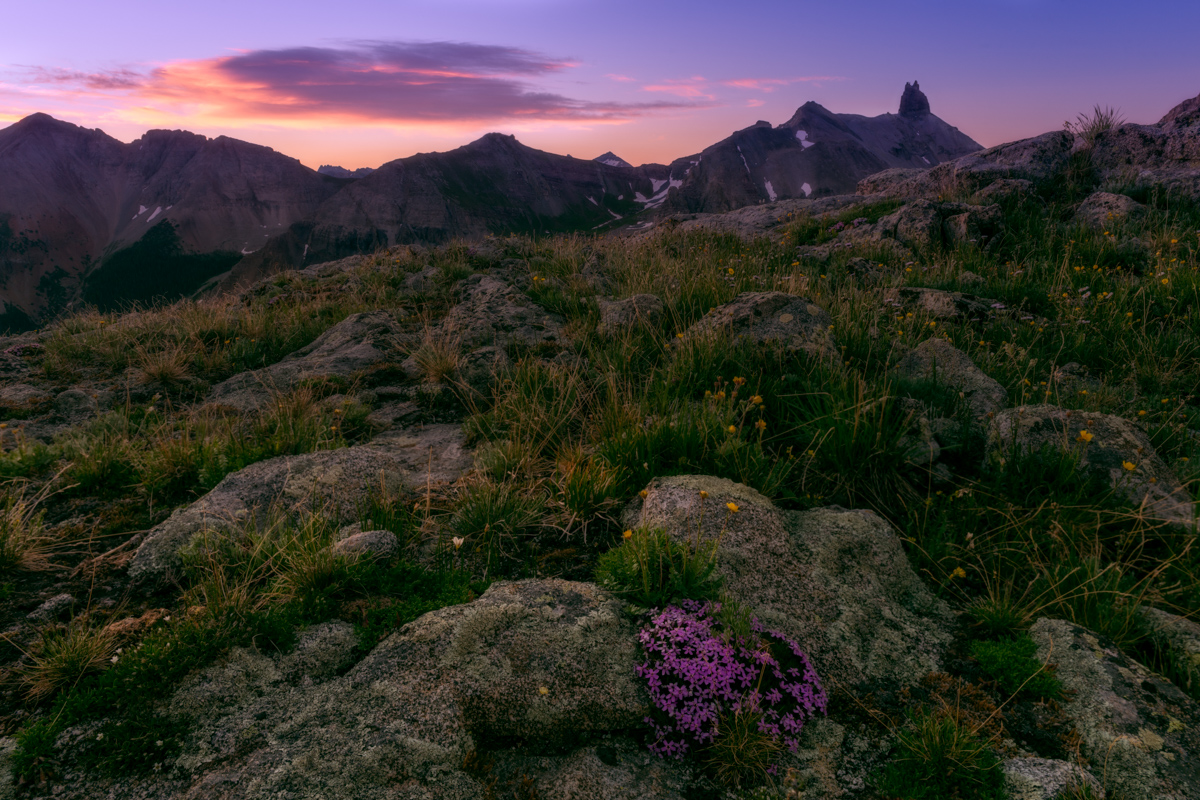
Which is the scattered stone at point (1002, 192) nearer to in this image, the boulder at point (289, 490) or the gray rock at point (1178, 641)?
the gray rock at point (1178, 641)

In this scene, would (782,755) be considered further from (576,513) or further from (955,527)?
(955,527)

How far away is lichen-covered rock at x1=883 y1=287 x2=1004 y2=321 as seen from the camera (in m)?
7.18

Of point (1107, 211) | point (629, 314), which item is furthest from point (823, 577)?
point (1107, 211)

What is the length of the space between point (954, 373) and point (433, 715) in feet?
16.9

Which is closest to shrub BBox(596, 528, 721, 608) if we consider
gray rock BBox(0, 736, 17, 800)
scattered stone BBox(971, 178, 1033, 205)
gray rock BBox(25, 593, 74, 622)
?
gray rock BBox(0, 736, 17, 800)

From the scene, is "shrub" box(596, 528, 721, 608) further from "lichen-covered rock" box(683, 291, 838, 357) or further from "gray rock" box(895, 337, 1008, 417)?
"gray rock" box(895, 337, 1008, 417)

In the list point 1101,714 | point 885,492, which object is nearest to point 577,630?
point 1101,714

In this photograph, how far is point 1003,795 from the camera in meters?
1.95

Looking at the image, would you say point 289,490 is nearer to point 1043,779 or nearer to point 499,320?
point 1043,779

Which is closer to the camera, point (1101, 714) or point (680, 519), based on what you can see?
point (1101, 714)

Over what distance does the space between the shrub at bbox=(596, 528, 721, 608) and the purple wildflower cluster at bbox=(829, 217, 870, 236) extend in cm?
1175

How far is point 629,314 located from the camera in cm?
669

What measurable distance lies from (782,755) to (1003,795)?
2.38ft

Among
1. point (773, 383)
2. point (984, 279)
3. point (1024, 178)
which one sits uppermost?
point (1024, 178)
